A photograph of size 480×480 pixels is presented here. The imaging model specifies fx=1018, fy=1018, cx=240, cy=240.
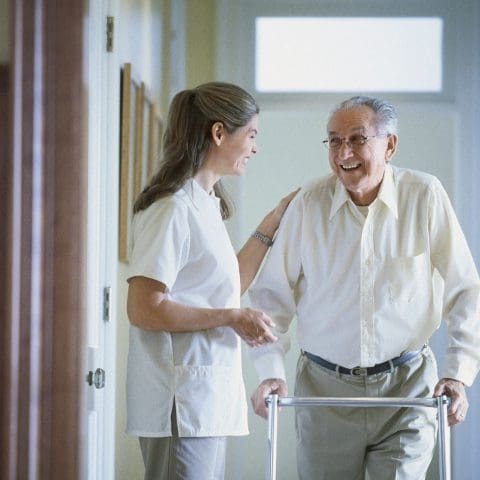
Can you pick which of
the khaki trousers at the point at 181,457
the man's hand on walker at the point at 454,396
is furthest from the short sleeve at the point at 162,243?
the man's hand on walker at the point at 454,396

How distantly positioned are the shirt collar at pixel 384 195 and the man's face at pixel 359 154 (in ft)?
0.05

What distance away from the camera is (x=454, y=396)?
2.11m

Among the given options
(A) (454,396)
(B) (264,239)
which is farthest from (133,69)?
(A) (454,396)

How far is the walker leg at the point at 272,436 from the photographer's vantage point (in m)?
2.02

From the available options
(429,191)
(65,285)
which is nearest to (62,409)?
(65,285)

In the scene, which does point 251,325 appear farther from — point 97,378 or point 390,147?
point 97,378

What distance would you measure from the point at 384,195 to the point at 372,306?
0.25m

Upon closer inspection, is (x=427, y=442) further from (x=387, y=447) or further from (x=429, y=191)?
(x=429, y=191)

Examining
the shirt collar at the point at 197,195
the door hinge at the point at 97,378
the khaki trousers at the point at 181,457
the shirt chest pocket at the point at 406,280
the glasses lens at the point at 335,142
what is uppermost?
the glasses lens at the point at 335,142

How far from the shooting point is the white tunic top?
192 centimetres

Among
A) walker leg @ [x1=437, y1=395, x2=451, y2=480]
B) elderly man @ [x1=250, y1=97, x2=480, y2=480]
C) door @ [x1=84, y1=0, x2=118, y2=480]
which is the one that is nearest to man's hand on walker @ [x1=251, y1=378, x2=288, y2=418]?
elderly man @ [x1=250, y1=97, x2=480, y2=480]

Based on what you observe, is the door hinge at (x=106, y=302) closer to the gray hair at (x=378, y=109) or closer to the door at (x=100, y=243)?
the door at (x=100, y=243)

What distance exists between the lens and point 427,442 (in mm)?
2238

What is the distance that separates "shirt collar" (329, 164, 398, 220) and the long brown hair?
1.10 ft
